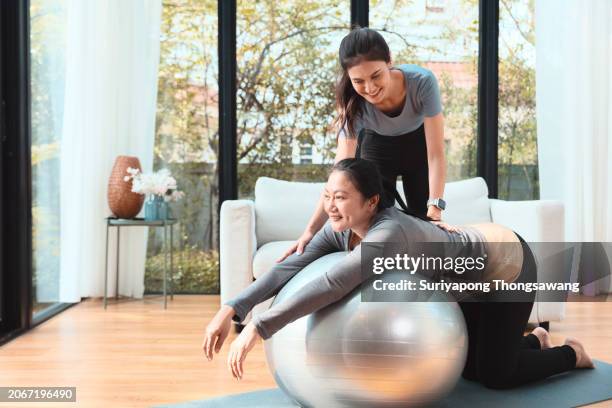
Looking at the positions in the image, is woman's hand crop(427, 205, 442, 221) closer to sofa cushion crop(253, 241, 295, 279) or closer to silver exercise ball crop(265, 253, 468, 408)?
silver exercise ball crop(265, 253, 468, 408)

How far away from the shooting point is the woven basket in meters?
4.19

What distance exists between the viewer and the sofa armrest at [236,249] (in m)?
3.47

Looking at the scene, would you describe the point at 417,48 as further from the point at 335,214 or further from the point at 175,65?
the point at 335,214

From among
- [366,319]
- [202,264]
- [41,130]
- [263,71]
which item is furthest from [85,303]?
[366,319]

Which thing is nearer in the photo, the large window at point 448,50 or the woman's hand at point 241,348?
the woman's hand at point 241,348

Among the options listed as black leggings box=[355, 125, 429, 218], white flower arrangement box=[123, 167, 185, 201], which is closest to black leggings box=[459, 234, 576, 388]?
black leggings box=[355, 125, 429, 218]

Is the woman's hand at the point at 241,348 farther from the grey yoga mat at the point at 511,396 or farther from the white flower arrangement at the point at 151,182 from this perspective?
the white flower arrangement at the point at 151,182

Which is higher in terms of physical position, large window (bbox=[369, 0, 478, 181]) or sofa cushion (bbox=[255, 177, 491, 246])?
large window (bbox=[369, 0, 478, 181])

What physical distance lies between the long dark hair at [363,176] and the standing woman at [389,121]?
7 cm

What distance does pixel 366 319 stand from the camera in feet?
6.58

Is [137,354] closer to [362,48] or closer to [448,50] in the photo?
[362,48]

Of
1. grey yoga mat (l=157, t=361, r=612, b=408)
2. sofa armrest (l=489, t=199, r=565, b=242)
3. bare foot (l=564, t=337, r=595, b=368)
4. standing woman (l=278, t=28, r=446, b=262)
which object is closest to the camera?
standing woman (l=278, t=28, r=446, b=262)

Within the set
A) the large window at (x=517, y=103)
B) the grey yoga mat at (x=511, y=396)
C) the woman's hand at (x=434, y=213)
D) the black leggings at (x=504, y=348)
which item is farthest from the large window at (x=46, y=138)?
the large window at (x=517, y=103)

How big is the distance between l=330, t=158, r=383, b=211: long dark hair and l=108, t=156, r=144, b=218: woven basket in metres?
2.32
